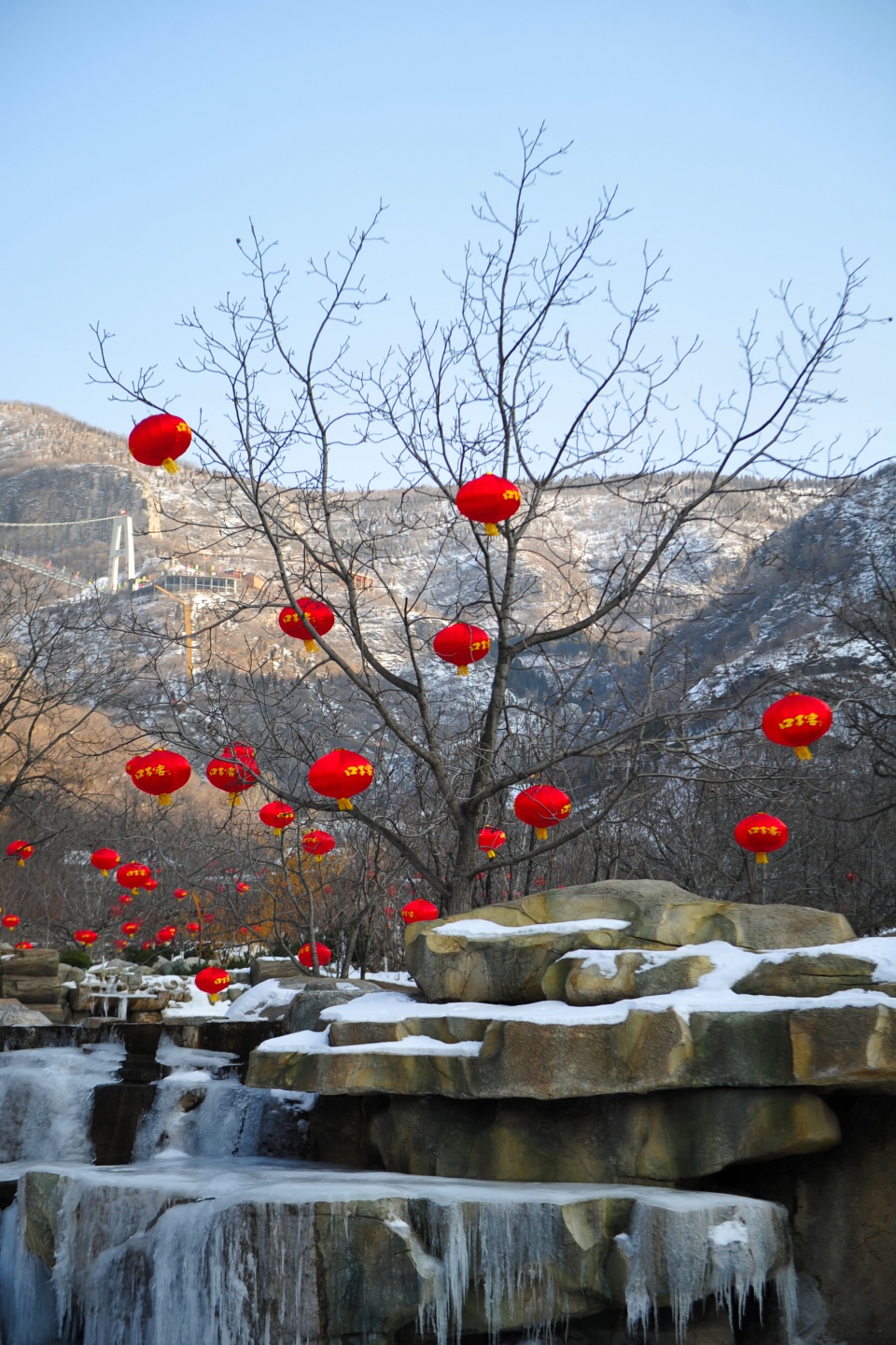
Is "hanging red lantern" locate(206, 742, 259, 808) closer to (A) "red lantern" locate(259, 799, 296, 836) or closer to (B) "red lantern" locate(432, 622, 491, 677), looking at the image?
(A) "red lantern" locate(259, 799, 296, 836)

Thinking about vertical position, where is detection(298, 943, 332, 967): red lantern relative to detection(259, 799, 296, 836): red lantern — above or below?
below

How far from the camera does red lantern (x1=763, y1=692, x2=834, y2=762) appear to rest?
7234 millimetres

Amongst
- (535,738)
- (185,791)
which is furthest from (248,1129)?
(185,791)

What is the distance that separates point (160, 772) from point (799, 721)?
4395 mm

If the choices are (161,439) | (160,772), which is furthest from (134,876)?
(161,439)

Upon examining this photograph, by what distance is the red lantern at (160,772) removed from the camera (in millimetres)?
7586

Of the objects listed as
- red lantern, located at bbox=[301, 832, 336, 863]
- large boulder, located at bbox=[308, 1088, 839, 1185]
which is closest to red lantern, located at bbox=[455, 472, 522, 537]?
large boulder, located at bbox=[308, 1088, 839, 1185]

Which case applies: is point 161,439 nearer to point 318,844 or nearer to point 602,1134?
point 602,1134

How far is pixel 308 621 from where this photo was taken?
7.89m

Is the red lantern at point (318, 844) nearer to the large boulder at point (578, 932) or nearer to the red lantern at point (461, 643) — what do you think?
the large boulder at point (578, 932)

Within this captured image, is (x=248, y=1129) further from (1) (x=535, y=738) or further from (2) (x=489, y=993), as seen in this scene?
(1) (x=535, y=738)

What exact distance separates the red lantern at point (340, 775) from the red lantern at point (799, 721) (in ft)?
8.83

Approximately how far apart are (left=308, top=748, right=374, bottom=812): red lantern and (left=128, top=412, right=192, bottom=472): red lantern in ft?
6.82

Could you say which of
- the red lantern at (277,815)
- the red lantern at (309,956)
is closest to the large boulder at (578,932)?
the red lantern at (277,815)
